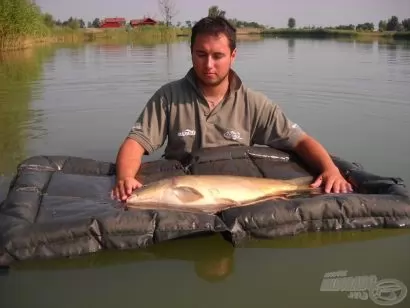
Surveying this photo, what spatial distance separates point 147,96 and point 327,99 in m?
4.16

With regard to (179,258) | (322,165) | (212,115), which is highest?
(212,115)

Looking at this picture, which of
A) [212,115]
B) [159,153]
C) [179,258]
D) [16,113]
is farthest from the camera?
[16,113]

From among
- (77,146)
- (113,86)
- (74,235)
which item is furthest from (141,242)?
(113,86)

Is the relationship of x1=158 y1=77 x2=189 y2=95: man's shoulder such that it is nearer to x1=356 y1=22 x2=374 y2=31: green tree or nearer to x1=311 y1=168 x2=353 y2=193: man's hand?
x1=311 y1=168 x2=353 y2=193: man's hand

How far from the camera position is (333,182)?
3.94 m

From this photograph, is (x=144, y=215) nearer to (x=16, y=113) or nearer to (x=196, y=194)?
(x=196, y=194)

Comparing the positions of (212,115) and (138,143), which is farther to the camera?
(212,115)

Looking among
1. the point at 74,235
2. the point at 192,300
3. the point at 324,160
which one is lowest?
the point at 192,300

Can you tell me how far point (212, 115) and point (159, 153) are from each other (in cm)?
200

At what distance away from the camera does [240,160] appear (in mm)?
4395

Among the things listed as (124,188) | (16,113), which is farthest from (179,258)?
(16,113)

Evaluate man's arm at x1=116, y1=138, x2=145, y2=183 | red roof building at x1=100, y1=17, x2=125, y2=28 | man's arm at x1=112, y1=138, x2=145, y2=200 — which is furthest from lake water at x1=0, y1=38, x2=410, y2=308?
red roof building at x1=100, y1=17, x2=125, y2=28

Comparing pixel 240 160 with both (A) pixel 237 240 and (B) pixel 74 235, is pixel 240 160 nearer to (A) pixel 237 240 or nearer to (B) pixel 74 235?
(A) pixel 237 240

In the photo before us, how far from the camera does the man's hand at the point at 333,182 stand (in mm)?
3908
